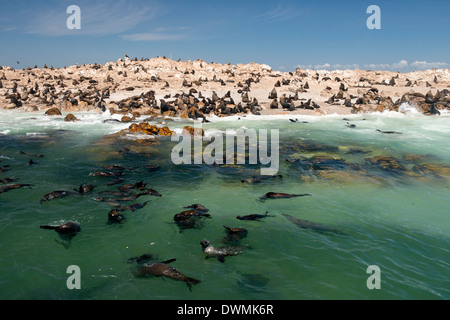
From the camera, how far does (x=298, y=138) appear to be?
60.4 feet

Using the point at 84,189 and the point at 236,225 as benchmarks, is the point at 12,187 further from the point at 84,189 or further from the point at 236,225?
the point at 236,225

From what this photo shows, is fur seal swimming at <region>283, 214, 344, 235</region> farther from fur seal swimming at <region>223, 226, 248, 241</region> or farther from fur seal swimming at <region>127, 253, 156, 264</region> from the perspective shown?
fur seal swimming at <region>127, 253, 156, 264</region>

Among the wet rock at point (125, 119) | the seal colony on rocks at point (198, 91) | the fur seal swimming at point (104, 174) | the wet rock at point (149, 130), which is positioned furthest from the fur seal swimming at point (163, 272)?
the wet rock at point (125, 119)

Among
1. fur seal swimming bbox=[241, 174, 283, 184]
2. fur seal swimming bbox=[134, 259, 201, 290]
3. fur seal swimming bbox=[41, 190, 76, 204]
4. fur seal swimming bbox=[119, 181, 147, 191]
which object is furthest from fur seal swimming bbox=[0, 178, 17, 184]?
fur seal swimming bbox=[241, 174, 283, 184]

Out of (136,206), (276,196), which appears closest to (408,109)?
(276,196)

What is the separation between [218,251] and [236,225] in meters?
1.34

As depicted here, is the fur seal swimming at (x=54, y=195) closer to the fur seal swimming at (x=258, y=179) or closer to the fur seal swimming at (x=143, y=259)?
the fur seal swimming at (x=143, y=259)

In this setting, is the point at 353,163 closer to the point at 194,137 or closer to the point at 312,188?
the point at 312,188

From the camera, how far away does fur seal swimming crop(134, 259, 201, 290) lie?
5383 millimetres

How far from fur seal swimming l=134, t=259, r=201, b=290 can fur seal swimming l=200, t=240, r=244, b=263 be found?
810mm

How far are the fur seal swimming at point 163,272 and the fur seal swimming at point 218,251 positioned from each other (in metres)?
0.81
